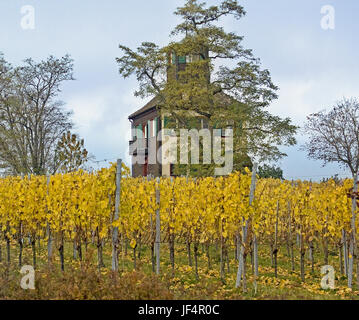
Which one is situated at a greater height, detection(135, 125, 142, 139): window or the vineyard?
detection(135, 125, 142, 139): window

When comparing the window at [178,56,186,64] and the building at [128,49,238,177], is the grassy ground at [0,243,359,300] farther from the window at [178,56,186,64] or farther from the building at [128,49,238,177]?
the window at [178,56,186,64]

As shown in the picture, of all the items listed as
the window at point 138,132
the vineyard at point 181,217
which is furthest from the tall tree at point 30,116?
the vineyard at point 181,217

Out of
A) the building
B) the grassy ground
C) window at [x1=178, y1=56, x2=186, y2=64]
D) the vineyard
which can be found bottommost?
the grassy ground

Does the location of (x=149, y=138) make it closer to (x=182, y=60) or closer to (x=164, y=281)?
(x=182, y=60)

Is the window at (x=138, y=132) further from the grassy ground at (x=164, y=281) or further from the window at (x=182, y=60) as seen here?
the grassy ground at (x=164, y=281)

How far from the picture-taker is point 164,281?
26.8 ft

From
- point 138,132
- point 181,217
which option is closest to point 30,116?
point 138,132

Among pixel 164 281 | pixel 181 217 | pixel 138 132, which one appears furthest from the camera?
pixel 138 132

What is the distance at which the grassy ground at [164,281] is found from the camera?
6430mm

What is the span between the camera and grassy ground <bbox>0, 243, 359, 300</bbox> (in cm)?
643

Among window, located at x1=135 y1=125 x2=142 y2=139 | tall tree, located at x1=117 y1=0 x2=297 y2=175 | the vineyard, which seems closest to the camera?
the vineyard

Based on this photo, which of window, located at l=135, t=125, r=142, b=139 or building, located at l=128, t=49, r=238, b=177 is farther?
window, located at l=135, t=125, r=142, b=139

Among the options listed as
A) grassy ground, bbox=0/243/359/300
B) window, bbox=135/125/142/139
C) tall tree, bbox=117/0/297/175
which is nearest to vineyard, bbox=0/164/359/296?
grassy ground, bbox=0/243/359/300

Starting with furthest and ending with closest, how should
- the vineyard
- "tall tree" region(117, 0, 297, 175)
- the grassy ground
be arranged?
1. "tall tree" region(117, 0, 297, 175)
2. the vineyard
3. the grassy ground
